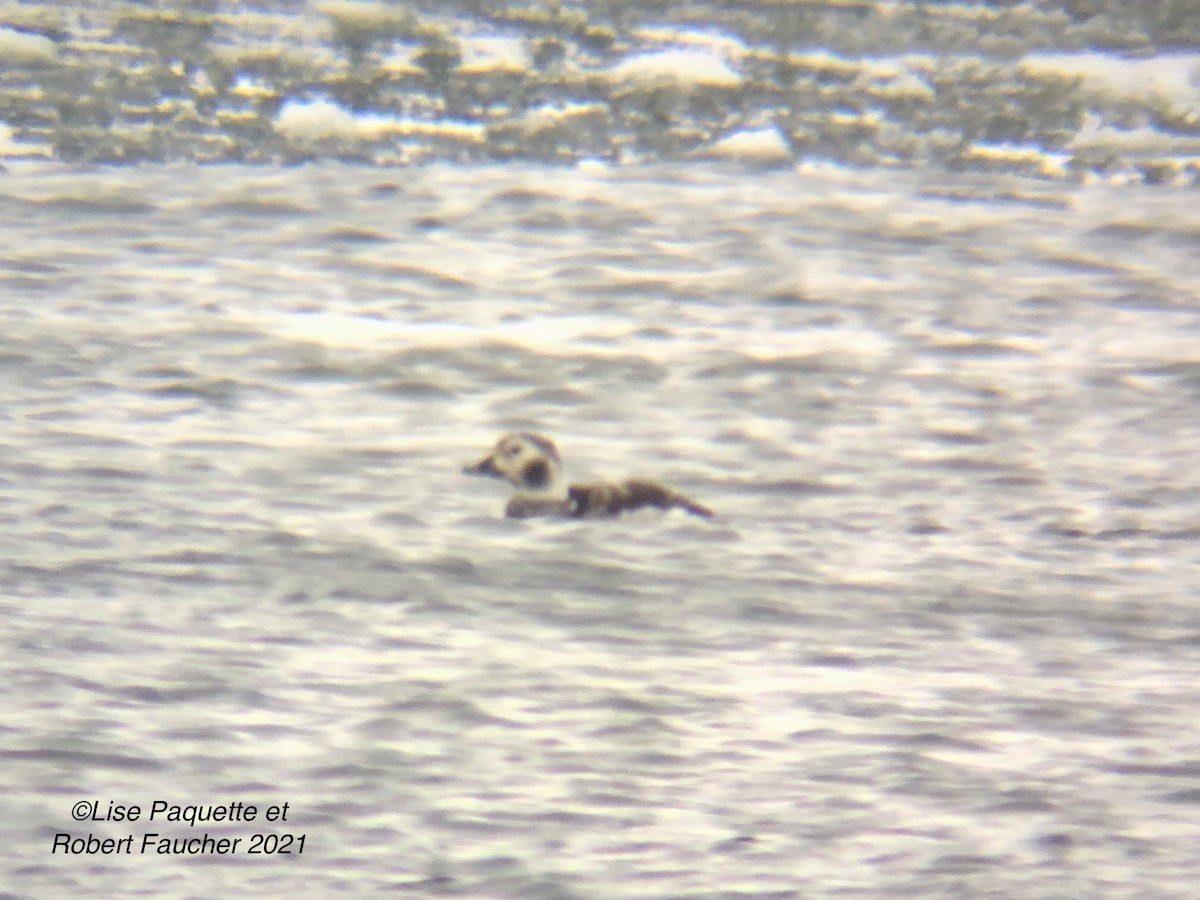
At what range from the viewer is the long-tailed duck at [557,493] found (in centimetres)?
139

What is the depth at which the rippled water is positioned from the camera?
111 centimetres

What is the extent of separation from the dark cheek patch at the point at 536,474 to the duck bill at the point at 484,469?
4 cm

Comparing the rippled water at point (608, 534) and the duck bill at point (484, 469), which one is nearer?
the rippled water at point (608, 534)

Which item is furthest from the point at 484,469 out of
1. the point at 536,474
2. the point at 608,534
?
the point at 608,534

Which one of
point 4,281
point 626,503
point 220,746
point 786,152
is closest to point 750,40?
point 786,152

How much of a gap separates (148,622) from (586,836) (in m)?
0.51

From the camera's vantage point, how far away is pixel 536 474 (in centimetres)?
140

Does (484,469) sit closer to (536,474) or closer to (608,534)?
(536,474)

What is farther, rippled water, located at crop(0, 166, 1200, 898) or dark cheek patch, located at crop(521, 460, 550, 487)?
dark cheek patch, located at crop(521, 460, 550, 487)

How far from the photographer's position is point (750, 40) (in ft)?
5.69

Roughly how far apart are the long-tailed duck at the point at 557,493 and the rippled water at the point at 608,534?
1.2 inches

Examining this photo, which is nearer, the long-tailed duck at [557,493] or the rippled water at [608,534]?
the rippled water at [608,534]

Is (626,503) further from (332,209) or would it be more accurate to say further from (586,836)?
(332,209)

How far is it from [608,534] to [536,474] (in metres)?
0.11
